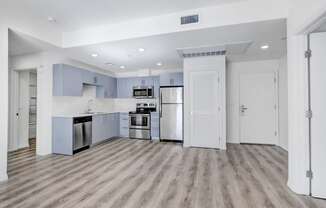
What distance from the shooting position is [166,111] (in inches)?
222

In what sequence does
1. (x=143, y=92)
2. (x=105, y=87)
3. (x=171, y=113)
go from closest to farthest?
(x=171, y=113) < (x=105, y=87) < (x=143, y=92)

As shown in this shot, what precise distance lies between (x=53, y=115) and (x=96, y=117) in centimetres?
116

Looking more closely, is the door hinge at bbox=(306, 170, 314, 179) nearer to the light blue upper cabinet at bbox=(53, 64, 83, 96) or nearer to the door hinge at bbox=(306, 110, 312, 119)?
the door hinge at bbox=(306, 110, 312, 119)

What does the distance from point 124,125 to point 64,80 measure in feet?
8.67

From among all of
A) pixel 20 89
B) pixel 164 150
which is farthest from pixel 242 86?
pixel 20 89

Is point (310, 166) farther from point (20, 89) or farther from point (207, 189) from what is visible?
point (20, 89)

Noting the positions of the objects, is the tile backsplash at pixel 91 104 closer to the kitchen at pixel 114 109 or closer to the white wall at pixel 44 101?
the kitchen at pixel 114 109

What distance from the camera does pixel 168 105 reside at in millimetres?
5633

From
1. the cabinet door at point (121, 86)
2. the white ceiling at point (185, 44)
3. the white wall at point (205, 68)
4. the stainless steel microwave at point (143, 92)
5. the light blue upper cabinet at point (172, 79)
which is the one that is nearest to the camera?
the white ceiling at point (185, 44)

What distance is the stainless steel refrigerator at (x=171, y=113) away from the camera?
5.54 metres

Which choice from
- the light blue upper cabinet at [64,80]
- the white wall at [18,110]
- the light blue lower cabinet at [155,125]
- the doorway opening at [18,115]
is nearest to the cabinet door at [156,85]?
the light blue lower cabinet at [155,125]

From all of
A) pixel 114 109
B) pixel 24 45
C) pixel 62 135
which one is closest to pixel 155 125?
pixel 114 109

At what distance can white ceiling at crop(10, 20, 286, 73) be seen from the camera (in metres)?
3.05

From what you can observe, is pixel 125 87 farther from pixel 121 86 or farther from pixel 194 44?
pixel 194 44
